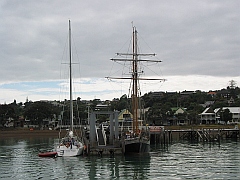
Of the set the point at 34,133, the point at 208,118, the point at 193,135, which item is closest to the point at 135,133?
the point at 193,135

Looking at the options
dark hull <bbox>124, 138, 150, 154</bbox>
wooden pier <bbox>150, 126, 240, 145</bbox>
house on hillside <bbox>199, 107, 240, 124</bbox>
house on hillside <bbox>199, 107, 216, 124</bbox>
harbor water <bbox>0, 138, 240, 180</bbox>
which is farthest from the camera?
house on hillside <bbox>199, 107, 216, 124</bbox>

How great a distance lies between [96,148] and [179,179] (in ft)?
61.3

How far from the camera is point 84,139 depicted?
172 ft

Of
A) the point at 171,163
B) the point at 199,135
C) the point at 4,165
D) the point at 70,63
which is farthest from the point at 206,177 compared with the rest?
the point at 199,135

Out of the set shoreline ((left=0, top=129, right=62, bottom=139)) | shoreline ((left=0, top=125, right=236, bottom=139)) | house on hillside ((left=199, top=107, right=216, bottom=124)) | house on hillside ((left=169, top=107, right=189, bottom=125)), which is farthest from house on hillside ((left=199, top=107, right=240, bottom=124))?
shoreline ((left=0, top=129, right=62, bottom=139))

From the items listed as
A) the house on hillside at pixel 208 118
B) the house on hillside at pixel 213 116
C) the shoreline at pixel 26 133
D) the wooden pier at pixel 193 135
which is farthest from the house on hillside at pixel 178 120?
the shoreline at pixel 26 133

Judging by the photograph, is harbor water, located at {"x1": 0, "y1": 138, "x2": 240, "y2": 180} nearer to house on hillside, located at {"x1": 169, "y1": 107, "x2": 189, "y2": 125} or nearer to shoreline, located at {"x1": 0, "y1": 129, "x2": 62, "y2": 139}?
shoreline, located at {"x1": 0, "y1": 129, "x2": 62, "y2": 139}

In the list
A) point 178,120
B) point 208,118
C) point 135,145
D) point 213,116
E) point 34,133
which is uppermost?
point 213,116

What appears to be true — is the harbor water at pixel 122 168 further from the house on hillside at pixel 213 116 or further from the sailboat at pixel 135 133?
the house on hillside at pixel 213 116

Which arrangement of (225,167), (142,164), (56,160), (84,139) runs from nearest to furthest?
(225,167), (142,164), (56,160), (84,139)

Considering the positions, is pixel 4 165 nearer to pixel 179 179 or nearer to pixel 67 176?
pixel 67 176

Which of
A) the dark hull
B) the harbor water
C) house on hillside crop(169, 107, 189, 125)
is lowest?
the harbor water

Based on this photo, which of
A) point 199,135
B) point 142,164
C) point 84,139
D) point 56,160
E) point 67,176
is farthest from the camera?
point 199,135

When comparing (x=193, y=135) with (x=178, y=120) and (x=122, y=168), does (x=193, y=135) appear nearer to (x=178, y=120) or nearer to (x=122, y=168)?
(x=178, y=120)
